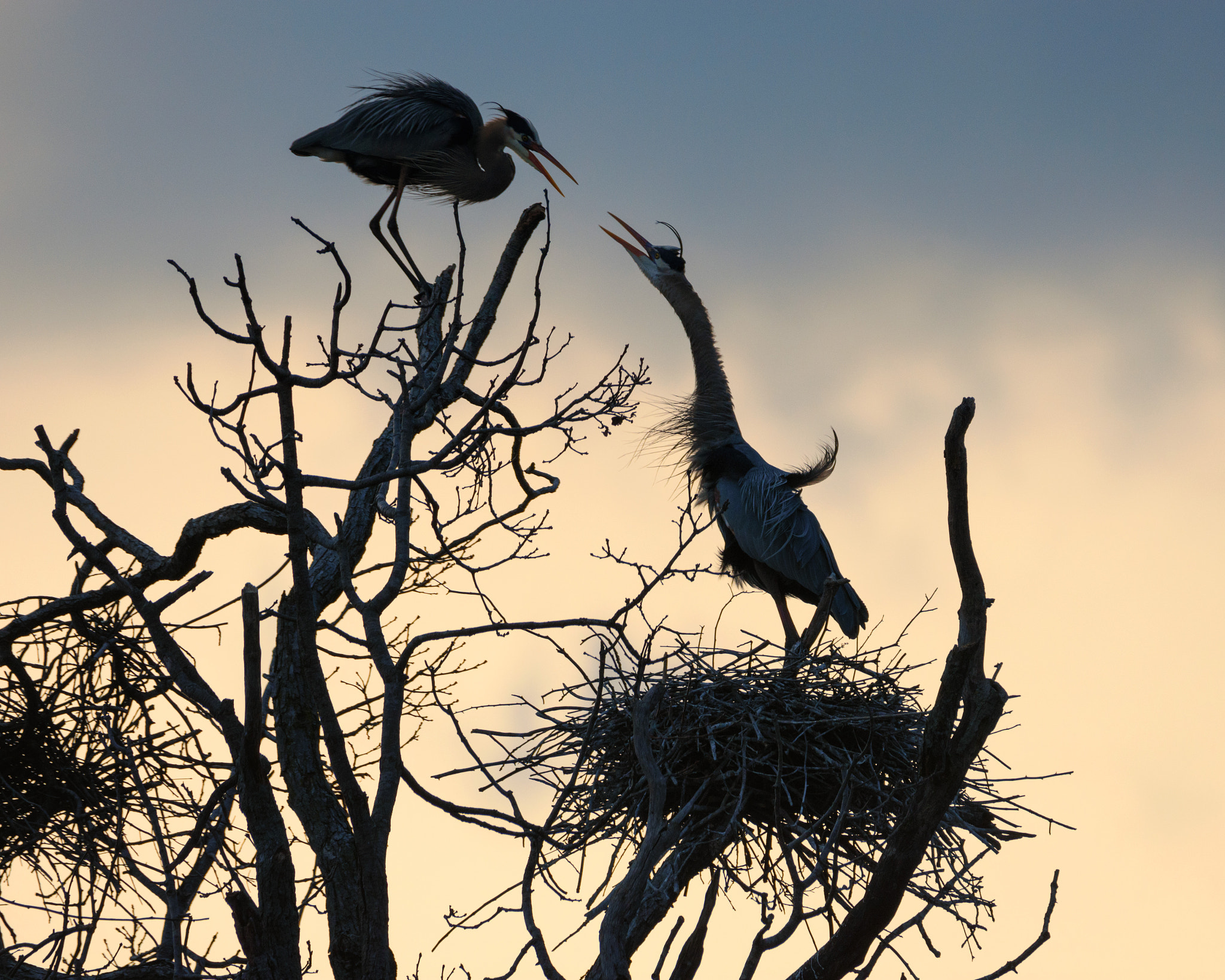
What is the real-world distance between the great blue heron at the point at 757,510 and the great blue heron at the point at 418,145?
7.93ft

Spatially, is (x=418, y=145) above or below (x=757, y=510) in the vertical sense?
above

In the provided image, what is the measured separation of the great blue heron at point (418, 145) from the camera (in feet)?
27.7

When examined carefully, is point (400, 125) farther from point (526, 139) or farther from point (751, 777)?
point (751, 777)

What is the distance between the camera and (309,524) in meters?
4.01

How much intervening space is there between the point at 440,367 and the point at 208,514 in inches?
51.6

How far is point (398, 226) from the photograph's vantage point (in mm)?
8117

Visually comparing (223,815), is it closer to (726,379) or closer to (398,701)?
(398,701)

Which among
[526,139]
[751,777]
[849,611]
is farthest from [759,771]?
[526,139]

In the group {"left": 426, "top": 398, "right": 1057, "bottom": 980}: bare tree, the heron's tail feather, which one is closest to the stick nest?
{"left": 426, "top": 398, "right": 1057, "bottom": 980}: bare tree

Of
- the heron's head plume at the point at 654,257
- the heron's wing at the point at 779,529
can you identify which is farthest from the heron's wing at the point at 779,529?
the heron's head plume at the point at 654,257

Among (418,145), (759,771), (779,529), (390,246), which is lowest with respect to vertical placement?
(759,771)

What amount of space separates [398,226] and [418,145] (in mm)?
781

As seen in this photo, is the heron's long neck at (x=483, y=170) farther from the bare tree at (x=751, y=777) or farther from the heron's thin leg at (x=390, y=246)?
the bare tree at (x=751, y=777)

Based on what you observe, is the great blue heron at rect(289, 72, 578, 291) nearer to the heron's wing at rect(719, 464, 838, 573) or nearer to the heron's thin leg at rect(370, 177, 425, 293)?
the heron's thin leg at rect(370, 177, 425, 293)
